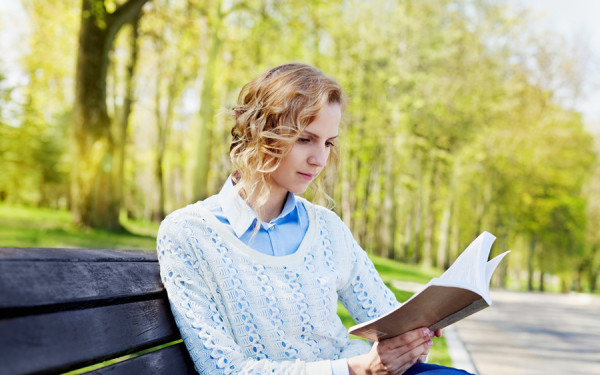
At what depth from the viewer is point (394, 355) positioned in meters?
1.99

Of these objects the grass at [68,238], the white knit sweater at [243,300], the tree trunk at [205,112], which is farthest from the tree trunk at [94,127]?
the white knit sweater at [243,300]

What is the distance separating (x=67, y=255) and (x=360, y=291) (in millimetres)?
1195

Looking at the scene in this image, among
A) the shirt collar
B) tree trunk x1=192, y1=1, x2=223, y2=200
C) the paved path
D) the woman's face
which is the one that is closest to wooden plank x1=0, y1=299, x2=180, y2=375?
A: the shirt collar

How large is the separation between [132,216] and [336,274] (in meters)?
25.3

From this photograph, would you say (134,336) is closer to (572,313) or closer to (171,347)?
(171,347)

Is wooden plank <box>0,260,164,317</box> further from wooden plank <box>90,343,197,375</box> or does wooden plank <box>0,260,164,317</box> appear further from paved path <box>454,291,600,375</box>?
paved path <box>454,291,600,375</box>

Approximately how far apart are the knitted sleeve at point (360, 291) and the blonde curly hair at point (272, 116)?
1.48 feet

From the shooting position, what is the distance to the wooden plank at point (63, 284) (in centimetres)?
139

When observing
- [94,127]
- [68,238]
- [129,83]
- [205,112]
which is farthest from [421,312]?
[129,83]

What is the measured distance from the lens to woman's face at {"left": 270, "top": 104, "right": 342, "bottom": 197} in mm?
2279

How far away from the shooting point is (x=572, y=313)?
14141 millimetres

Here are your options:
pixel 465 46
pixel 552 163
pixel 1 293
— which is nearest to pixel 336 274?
pixel 1 293

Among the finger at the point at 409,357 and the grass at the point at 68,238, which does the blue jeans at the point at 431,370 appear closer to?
the finger at the point at 409,357

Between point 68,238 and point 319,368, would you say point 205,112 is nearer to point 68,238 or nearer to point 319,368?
point 68,238
